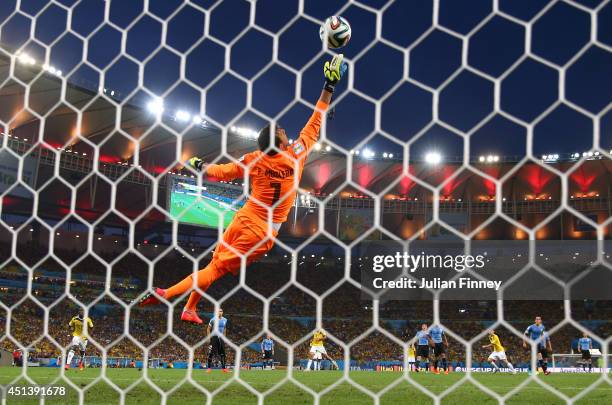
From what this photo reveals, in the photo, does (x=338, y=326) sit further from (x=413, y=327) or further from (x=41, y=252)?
(x=41, y=252)

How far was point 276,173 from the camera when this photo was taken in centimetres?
457

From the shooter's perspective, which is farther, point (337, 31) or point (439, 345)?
point (439, 345)

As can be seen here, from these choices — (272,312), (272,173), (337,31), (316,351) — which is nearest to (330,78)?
(337,31)

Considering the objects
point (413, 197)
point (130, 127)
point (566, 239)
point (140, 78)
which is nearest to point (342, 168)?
point (413, 197)

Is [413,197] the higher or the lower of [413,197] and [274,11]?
the higher

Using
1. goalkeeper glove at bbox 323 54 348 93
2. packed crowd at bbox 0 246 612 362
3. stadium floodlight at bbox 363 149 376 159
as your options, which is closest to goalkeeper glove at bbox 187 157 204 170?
goalkeeper glove at bbox 323 54 348 93

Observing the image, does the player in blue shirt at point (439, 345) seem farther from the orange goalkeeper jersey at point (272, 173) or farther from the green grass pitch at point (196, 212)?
the green grass pitch at point (196, 212)

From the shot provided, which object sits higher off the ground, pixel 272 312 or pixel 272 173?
pixel 272 173

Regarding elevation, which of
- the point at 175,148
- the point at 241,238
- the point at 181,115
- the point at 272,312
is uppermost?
the point at 181,115

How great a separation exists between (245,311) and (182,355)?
637 cm

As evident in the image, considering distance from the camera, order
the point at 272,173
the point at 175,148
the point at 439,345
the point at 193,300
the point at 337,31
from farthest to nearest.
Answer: the point at 175,148
the point at 439,345
the point at 193,300
the point at 272,173
the point at 337,31

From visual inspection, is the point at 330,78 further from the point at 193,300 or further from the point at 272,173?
the point at 193,300

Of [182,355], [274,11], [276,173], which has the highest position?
[274,11]

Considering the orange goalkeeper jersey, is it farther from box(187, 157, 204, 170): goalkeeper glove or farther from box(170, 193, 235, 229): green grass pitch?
box(170, 193, 235, 229): green grass pitch
